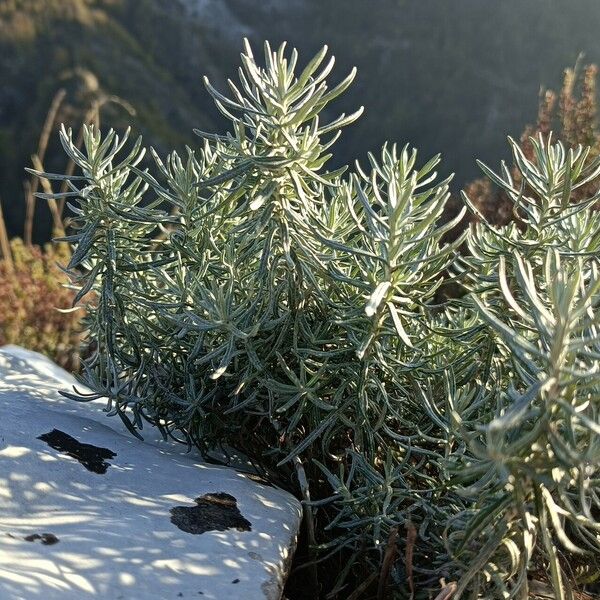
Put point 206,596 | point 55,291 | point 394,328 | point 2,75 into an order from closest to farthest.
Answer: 1. point 206,596
2. point 394,328
3. point 55,291
4. point 2,75

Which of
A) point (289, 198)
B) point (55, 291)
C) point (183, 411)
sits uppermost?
point (289, 198)

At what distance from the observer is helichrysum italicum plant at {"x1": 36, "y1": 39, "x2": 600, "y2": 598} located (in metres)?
1.31

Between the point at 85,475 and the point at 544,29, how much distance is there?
20.0 metres

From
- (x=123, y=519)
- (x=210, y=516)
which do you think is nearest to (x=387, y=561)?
(x=210, y=516)

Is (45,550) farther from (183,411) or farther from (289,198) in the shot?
(289,198)

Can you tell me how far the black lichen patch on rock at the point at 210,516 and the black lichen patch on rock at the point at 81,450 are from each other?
0.22 metres

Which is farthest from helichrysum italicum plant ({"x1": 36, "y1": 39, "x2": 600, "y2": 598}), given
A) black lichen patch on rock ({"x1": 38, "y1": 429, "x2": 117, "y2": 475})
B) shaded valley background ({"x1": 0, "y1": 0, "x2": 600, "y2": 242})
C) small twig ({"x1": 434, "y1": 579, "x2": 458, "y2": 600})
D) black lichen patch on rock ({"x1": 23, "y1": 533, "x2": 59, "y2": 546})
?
shaded valley background ({"x1": 0, "y1": 0, "x2": 600, "y2": 242})

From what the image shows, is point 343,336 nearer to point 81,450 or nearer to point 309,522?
point 309,522

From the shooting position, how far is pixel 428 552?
1.48 meters

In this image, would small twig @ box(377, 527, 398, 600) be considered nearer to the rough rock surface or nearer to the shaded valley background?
the rough rock surface

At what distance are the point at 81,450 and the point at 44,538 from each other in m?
0.33

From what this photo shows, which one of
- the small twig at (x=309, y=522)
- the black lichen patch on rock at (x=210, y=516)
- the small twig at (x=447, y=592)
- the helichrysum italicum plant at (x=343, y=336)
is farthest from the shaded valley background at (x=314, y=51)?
the small twig at (x=447, y=592)

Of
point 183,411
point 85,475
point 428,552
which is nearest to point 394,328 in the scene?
point 428,552

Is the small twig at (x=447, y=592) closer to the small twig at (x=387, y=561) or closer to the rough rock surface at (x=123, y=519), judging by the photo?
the small twig at (x=387, y=561)
